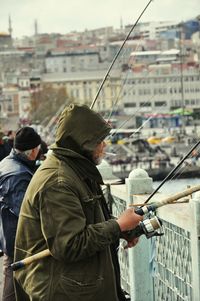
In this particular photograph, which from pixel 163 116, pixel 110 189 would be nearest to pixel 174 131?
pixel 163 116

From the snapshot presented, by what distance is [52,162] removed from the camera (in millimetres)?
4359

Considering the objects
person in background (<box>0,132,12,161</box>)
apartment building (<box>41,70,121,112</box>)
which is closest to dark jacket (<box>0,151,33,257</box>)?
person in background (<box>0,132,12,161</box>)

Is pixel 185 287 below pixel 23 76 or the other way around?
the other way around

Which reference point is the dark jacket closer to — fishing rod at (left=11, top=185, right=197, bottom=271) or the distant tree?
fishing rod at (left=11, top=185, right=197, bottom=271)

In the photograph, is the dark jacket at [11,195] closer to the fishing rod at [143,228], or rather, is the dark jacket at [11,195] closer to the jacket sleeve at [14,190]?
the jacket sleeve at [14,190]

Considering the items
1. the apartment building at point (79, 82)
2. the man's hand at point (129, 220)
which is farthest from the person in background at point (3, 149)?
the apartment building at point (79, 82)

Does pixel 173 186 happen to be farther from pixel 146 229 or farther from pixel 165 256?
pixel 146 229

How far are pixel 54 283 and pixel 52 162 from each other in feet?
1.57

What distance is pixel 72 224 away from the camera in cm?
415

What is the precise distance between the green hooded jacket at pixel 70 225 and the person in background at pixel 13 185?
4.40 ft

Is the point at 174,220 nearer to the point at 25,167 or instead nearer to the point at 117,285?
the point at 25,167

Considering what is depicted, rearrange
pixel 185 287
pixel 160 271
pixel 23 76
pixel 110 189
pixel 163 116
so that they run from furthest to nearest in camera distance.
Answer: pixel 23 76 → pixel 163 116 → pixel 110 189 → pixel 160 271 → pixel 185 287

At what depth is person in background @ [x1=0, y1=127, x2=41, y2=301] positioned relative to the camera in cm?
577

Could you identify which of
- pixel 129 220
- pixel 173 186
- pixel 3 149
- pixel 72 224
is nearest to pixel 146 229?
pixel 129 220
